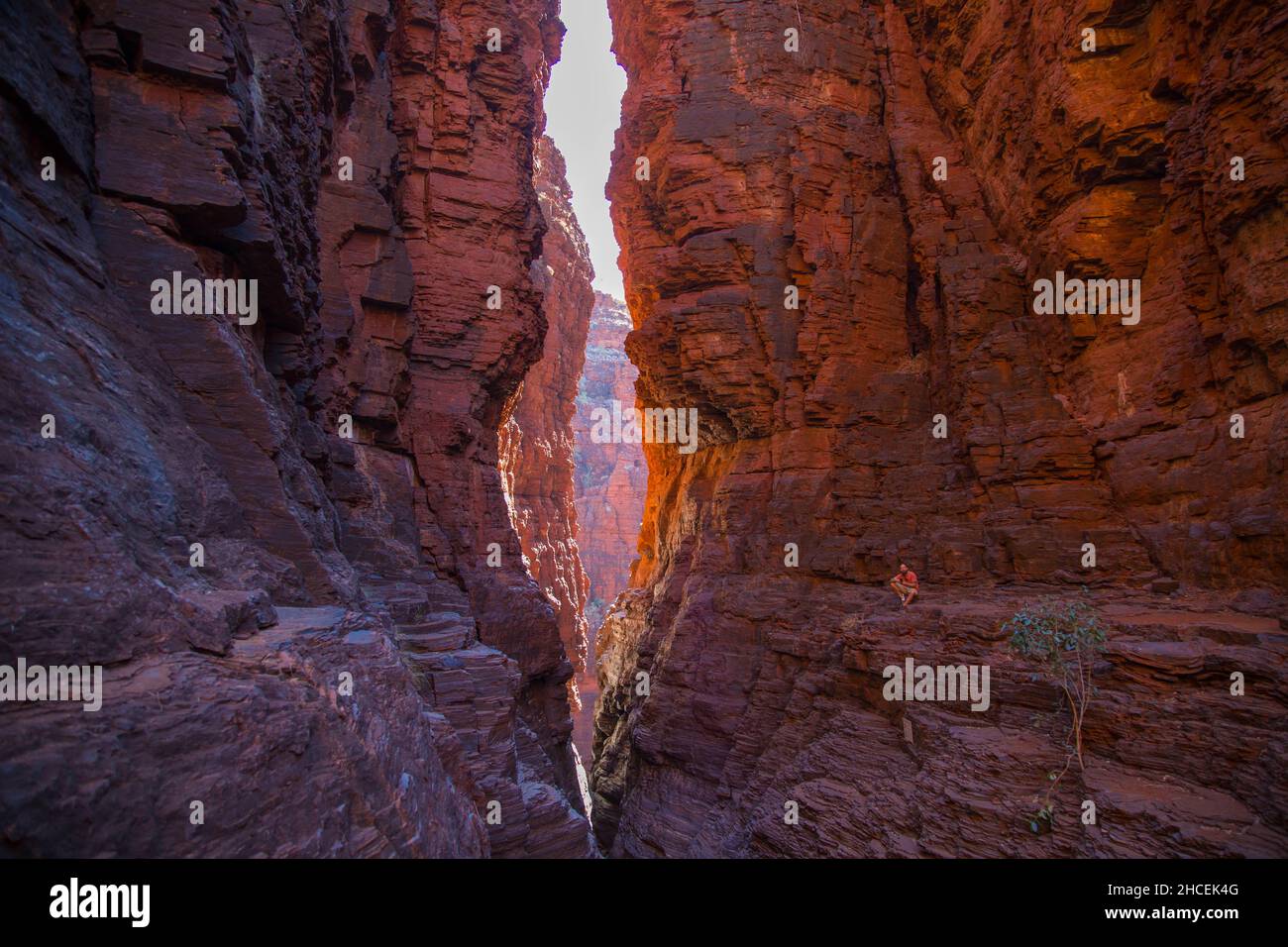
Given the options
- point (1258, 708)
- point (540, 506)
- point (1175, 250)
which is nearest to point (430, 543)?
point (1258, 708)

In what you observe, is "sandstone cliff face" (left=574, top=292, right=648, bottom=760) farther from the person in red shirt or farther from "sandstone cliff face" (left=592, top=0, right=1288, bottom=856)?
the person in red shirt

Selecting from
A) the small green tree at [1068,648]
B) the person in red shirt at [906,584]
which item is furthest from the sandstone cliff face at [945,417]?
the small green tree at [1068,648]

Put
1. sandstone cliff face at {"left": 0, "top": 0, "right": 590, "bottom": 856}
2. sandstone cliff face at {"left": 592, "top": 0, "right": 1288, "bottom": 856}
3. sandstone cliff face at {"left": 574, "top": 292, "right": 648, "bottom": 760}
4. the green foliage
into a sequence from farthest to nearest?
sandstone cliff face at {"left": 574, "top": 292, "right": 648, "bottom": 760} → sandstone cliff face at {"left": 592, "top": 0, "right": 1288, "bottom": 856} → the green foliage → sandstone cliff face at {"left": 0, "top": 0, "right": 590, "bottom": 856}

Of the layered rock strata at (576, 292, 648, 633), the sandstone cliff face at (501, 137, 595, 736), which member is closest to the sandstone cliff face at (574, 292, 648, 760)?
the layered rock strata at (576, 292, 648, 633)

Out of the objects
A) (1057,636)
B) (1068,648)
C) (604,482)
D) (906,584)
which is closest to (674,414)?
(906,584)

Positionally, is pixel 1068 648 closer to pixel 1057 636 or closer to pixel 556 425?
pixel 1057 636

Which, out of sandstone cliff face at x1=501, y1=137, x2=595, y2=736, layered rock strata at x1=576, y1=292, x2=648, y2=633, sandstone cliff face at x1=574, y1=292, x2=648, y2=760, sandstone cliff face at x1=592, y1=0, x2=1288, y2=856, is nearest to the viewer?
sandstone cliff face at x1=592, y1=0, x2=1288, y2=856

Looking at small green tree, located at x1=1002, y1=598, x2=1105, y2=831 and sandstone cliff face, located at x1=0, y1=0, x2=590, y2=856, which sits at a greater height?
sandstone cliff face, located at x1=0, y1=0, x2=590, y2=856
